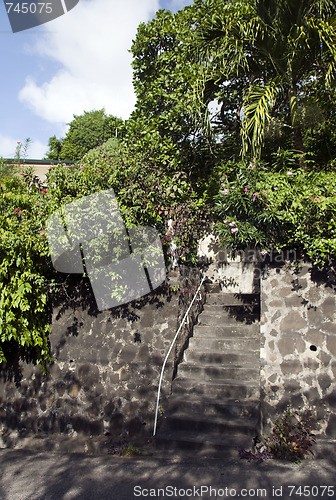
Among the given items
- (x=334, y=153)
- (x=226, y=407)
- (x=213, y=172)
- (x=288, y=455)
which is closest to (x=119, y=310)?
(x=226, y=407)

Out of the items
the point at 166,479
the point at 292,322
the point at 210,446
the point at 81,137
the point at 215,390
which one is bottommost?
the point at 166,479

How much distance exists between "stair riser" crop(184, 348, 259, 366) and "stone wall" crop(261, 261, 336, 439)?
59cm

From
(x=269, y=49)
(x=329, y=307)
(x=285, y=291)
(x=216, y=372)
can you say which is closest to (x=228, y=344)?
(x=216, y=372)

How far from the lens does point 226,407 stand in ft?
19.8

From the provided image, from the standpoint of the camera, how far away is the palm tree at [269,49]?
727 centimetres

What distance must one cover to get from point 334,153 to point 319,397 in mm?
5541

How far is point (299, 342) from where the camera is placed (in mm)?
6207

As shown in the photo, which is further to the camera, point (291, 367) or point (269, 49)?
point (269, 49)

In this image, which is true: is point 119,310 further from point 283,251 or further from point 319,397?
point 319,397

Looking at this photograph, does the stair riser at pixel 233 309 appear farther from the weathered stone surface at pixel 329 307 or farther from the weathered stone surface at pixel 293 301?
the weathered stone surface at pixel 329 307

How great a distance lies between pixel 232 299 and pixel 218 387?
2306mm

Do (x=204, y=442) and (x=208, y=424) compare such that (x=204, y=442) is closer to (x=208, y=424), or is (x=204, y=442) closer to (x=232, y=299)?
(x=208, y=424)

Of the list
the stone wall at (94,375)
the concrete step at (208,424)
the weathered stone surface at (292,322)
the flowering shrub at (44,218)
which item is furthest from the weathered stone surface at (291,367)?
the flowering shrub at (44,218)

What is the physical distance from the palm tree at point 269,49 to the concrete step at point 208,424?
14.6ft
